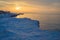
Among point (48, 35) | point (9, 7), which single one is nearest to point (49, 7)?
point (9, 7)

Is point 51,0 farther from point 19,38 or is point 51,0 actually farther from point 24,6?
point 19,38

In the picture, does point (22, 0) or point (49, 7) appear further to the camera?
point (22, 0)

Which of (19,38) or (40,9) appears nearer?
(19,38)

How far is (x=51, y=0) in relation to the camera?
746 inches

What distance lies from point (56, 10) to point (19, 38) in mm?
10233

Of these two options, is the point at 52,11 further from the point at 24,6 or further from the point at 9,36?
the point at 9,36

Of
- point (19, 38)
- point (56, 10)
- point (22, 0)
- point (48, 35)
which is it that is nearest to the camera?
point (19, 38)

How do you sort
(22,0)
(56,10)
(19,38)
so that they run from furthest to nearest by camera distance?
(22,0)
(56,10)
(19,38)

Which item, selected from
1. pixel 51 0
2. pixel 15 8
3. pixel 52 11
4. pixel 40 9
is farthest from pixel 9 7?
pixel 51 0

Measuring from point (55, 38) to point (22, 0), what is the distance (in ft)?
44.6

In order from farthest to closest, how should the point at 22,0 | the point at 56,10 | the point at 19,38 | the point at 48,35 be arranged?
the point at 22,0
the point at 56,10
the point at 48,35
the point at 19,38

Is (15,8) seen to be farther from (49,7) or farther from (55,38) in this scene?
(55,38)

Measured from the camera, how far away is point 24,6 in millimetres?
15414

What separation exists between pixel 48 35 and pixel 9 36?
118cm
